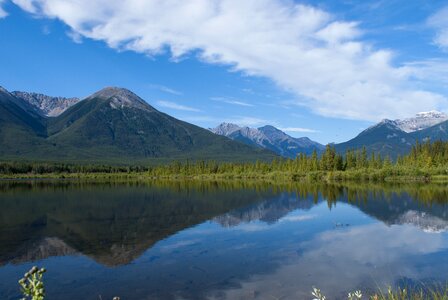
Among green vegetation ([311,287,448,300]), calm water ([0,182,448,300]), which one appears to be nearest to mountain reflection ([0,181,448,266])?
calm water ([0,182,448,300])

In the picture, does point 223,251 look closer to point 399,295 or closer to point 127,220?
point 399,295

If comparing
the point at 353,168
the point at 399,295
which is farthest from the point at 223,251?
the point at 353,168

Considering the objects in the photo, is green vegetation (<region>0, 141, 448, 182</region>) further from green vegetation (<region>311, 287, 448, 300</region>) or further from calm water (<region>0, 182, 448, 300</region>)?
green vegetation (<region>311, 287, 448, 300</region>)

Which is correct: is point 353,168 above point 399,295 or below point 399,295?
above

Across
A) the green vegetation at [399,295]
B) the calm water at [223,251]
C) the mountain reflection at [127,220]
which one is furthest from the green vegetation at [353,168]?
the green vegetation at [399,295]

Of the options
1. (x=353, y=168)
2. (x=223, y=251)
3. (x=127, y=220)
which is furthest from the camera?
(x=353, y=168)

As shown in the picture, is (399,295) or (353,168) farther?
(353,168)

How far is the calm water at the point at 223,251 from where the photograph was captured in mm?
20344

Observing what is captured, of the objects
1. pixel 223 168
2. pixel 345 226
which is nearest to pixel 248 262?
pixel 345 226

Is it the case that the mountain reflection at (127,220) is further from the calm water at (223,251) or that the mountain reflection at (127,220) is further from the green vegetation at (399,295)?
the green vegetation at (399,295)

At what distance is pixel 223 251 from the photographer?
2933cm

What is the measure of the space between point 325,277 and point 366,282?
212cm

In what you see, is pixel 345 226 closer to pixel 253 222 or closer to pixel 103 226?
pixel 253 222

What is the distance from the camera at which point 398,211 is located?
A: 166 feet
